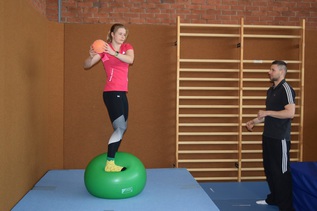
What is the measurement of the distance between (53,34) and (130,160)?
88.2 inches

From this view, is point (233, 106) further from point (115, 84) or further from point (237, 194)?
point (115, 84)

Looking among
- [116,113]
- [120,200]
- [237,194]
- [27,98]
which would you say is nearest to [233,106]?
[237,194]

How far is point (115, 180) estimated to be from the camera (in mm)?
2889

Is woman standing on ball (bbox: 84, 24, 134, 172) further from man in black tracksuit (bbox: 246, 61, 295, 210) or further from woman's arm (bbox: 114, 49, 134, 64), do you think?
man in black tracksuit (bbox: 246, 61, 295, 210)

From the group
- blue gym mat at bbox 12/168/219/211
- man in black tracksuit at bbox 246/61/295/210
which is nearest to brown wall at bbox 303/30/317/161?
man in black tracksuit at bbox 246/61/295/210

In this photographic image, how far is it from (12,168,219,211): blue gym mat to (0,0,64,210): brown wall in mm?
206

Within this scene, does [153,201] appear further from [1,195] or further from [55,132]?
[55,132]

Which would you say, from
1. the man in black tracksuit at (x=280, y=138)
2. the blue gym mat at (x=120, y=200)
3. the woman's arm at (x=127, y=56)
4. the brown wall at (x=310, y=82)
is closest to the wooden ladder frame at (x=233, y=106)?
the brown wall at (x=310, y=82)

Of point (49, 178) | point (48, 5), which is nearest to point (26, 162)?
point (49, 178)

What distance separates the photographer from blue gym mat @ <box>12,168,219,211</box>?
110 inches

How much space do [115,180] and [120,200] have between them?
218 millimetres

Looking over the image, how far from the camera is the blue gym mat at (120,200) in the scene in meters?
2.79

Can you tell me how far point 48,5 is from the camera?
4500 mm

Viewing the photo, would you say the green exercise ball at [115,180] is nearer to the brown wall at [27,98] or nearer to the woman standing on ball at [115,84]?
the woman standing on ball at [115,84]
